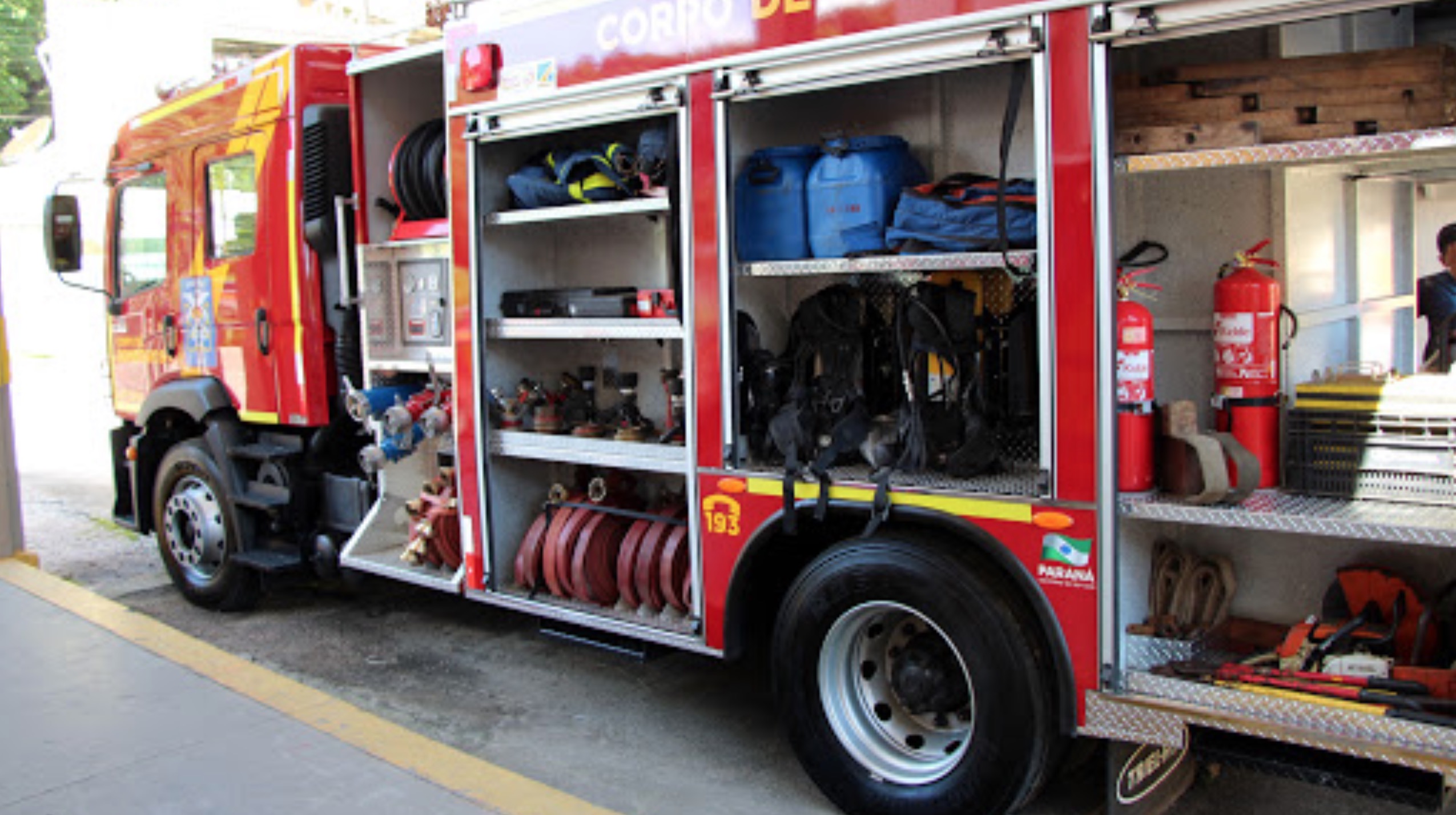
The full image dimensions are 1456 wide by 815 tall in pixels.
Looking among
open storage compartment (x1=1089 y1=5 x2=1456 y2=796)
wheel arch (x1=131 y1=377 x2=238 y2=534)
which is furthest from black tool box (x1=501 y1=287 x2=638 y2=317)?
wheel arch (x1=131 y1=377 x2=238 y2=534)

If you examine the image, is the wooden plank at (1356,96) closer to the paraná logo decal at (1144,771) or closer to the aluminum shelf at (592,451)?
the paraná logo decal at (1144,771)

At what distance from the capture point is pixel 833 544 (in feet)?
13.9

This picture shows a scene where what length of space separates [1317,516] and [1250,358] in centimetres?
58

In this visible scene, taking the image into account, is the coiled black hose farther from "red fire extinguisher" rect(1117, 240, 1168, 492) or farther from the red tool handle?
the red tool handle

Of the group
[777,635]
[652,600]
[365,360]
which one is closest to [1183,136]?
[777,635]

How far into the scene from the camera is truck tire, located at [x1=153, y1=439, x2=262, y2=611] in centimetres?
696

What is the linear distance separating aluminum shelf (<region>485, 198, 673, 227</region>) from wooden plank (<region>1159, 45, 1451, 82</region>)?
1912mm

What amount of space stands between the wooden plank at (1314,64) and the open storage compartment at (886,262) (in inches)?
20.7

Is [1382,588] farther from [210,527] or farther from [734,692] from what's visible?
[210,527]

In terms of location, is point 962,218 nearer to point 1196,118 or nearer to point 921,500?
point 1196,118

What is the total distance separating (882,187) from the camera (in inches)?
168

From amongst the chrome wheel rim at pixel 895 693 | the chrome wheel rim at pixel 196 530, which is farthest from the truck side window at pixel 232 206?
the chrome wheel rim at pixel 895 693

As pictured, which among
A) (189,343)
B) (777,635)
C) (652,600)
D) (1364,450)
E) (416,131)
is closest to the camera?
(1364,450)

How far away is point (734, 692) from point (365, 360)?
2544 mm
